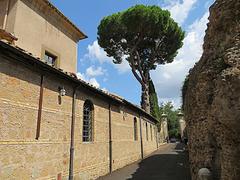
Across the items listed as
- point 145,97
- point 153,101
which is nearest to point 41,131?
point 145,97

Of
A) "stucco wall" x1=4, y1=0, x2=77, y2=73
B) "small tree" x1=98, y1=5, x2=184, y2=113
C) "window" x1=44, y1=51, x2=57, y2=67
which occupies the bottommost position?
"window" x1=44, y1=51, x2=57, y2=67

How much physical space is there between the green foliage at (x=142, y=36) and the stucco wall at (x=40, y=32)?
1159 centimetres

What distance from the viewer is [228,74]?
3.66 m

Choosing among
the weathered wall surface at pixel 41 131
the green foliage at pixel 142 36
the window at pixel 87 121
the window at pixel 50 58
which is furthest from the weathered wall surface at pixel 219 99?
the green foliage at pixel 142 36

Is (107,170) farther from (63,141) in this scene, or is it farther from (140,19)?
(140,19)

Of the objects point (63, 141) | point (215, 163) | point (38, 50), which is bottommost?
point (215, 163)

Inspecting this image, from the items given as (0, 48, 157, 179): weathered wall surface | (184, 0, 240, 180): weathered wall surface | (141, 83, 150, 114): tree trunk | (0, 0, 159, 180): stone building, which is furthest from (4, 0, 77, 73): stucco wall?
(141, 83, 150, 114): tree trunk

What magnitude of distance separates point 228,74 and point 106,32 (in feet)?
75.0

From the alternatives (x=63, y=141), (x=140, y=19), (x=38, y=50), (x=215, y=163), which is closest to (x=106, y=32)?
(x=140, y=19)

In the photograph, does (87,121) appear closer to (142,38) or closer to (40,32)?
(40,32)

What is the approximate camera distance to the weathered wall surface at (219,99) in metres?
3.70

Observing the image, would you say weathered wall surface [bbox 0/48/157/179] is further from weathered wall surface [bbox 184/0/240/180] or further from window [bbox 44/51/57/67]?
weathered wall surface [bbox 184/0/240/180]

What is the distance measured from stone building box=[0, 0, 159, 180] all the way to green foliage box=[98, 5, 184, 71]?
35.5ft

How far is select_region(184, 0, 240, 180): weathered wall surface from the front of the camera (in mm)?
3695
